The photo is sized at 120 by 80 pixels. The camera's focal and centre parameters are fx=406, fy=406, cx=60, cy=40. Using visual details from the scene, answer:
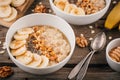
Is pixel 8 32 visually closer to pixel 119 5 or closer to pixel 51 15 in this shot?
pixel 51 15

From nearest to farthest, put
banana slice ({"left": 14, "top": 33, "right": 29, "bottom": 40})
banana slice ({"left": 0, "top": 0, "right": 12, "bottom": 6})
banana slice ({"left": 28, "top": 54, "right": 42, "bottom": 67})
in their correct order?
1. banana slice ({"left": 28, "top": 54, "right": 42, "bottom": 67})
2. banana slice ({"left": 14, "top": 33, "right": 29, "bottom": 40})
3. banana slice ({"left": 0, "top": 0, "right": 12, "bottom": 6})

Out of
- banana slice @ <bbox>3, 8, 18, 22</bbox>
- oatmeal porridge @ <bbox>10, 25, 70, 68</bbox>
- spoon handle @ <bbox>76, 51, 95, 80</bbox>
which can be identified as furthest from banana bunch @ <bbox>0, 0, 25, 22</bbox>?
spoon handle @ <bbox>76, 51, 95, 80</bbox>

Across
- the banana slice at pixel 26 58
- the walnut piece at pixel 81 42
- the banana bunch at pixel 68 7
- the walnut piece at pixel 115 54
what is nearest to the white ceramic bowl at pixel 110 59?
the walnut piece at pixel 115 54

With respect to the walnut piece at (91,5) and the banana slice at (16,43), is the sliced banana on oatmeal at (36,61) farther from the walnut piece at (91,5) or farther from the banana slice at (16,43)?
the walnut piece at (91,5)

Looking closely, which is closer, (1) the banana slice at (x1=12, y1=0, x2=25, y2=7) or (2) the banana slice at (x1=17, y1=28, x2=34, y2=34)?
(2) the banana slice at (x1=17, y1=28, x2=34, y2=34)

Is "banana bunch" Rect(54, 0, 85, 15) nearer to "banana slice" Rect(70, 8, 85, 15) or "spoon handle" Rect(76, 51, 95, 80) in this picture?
"banana slice" Rect(70, 8, 85, 15)

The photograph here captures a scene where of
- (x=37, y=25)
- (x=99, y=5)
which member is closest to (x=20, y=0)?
(x=37, y=25)
